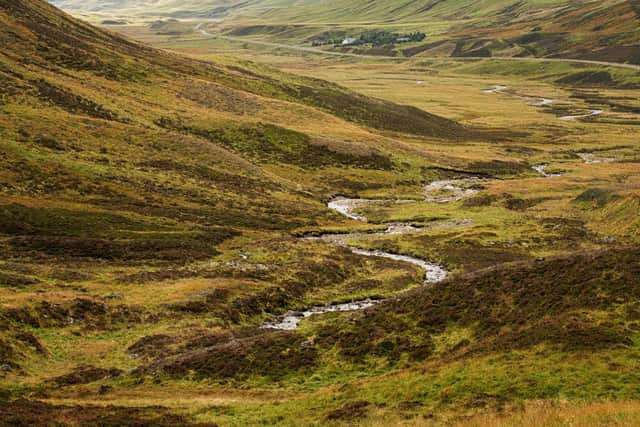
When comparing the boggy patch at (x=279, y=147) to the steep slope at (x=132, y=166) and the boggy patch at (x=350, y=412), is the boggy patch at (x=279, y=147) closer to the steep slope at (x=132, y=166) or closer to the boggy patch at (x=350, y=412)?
the steep slope at (x=132, y=166)

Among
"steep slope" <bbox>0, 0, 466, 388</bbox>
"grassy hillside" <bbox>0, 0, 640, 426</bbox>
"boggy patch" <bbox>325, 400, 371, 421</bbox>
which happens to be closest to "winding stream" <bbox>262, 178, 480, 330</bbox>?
"grassy hillside" <bbox>0, 0, 640, 426</bbox>

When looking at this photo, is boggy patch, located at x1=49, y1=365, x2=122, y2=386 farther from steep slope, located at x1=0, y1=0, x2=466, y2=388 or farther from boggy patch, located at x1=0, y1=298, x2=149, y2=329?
boggy patch, located at x1=0, y1=298, x2=149, y2=329

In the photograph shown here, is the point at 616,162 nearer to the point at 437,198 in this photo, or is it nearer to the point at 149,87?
the point at 437,198

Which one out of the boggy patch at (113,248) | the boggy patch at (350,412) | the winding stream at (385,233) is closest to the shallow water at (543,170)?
the winding stream at (385,233)

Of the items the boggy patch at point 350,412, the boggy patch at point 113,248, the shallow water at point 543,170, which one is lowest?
the shallow water at point 543,170

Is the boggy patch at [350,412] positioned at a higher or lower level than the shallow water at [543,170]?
higher

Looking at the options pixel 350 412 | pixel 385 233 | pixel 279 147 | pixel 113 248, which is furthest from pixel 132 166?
pixel 350 412

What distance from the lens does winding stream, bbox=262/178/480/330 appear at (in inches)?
2345

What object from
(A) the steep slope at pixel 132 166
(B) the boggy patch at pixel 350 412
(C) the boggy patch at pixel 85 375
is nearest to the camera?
(B) the boggy patch at pixel 350 412

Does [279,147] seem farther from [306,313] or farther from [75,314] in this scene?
[75,314]

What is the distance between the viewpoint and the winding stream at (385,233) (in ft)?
195

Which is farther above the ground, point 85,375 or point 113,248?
point 85,375

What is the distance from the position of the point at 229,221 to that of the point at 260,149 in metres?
50.5

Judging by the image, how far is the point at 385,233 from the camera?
93750mm
